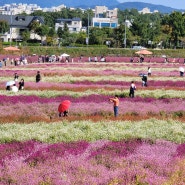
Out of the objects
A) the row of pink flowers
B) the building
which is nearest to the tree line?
the building

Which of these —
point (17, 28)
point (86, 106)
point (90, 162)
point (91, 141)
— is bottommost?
point (86, 106)

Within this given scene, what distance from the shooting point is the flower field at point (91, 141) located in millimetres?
14227

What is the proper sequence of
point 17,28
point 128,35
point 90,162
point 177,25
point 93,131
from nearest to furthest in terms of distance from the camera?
1. point 90,162
2. point 93,131
3. point 177,25
4. point 128,35
5. point 17,28

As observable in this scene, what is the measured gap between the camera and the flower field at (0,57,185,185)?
46.7ft

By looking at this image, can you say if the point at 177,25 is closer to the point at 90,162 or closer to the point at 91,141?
the point at 91,141

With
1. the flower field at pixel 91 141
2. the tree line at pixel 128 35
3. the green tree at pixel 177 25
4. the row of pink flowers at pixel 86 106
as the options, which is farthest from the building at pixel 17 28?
the flower field at pixel 91 141

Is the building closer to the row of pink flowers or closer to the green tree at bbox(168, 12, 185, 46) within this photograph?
the green tree at bbox(168, 12, 185, 46)

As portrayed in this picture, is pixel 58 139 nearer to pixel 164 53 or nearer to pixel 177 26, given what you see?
pixel 164 53

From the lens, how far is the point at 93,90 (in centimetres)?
3688

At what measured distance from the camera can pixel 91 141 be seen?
62.5 feet

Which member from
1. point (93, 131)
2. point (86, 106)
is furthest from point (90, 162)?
point (86, 106)

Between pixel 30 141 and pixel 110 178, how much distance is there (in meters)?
5.43

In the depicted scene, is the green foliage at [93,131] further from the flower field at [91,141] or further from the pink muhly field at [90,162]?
the pink muhly field at [90,162]

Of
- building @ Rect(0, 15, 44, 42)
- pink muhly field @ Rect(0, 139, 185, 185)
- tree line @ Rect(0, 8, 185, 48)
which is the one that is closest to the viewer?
pink muhly field @ Rect(0, 139, 185, 185)
